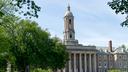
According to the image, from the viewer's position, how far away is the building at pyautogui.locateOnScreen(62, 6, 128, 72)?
13662cm

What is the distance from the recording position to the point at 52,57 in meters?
78.6

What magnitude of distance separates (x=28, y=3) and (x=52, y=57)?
2609 inches

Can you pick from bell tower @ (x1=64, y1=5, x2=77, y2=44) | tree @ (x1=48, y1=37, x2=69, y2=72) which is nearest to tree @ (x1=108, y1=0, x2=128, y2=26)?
tree @ (x1=48, y1=37, x2=69, y2=72)

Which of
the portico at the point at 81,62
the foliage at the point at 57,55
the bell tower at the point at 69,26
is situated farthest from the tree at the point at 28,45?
the portico at the point at 81,62

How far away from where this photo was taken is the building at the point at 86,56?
137 meters

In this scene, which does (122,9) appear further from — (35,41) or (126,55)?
(126,55)

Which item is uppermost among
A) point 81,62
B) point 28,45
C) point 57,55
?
point 28,45

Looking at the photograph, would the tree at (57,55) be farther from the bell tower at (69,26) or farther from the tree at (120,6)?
the tree at (120,6)

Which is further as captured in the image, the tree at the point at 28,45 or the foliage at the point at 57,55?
the foliage at the point at 57,55

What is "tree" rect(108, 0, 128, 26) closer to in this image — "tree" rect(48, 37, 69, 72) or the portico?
"tree" rect(48, 37, 69, 72)

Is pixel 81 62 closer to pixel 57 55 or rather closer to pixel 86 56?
pixel 86 56

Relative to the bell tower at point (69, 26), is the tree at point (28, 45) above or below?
below

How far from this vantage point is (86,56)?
142375 millimetres

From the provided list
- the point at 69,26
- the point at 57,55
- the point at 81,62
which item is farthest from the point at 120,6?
the point at 81,62
